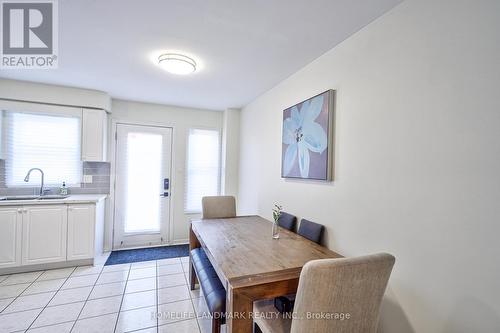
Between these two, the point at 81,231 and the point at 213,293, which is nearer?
the point at 213,293

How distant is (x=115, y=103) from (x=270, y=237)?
3.32 metres

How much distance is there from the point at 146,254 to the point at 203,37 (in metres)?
3.19

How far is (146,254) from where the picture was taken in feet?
11.5

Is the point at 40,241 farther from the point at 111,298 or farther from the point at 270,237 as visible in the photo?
the point at 270,237

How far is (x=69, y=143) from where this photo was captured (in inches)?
130

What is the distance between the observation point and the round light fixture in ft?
6.98

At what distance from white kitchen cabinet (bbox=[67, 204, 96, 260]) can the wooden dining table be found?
1.67 metres

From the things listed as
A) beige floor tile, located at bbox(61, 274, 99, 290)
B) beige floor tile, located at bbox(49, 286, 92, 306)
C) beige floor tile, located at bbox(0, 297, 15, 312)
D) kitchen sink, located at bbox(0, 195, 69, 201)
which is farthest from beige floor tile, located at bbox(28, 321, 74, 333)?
kitchen sink, located at bbox(0, 195, 69, 201)

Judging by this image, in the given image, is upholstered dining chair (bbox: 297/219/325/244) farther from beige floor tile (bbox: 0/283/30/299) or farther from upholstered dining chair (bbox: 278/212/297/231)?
beige floor tile (bbox: 0/283/30/299)

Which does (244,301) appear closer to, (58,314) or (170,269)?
(58,314)

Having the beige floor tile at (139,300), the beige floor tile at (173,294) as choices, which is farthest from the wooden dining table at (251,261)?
the beige floor tile at (139,300)

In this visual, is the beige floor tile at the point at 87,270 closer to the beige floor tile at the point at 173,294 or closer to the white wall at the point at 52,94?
the beige floor tile at the point at 173,294

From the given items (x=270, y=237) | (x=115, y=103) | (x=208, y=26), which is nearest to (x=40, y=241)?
(x=115, y=103)

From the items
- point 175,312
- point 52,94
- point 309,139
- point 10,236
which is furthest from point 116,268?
point 309,139
